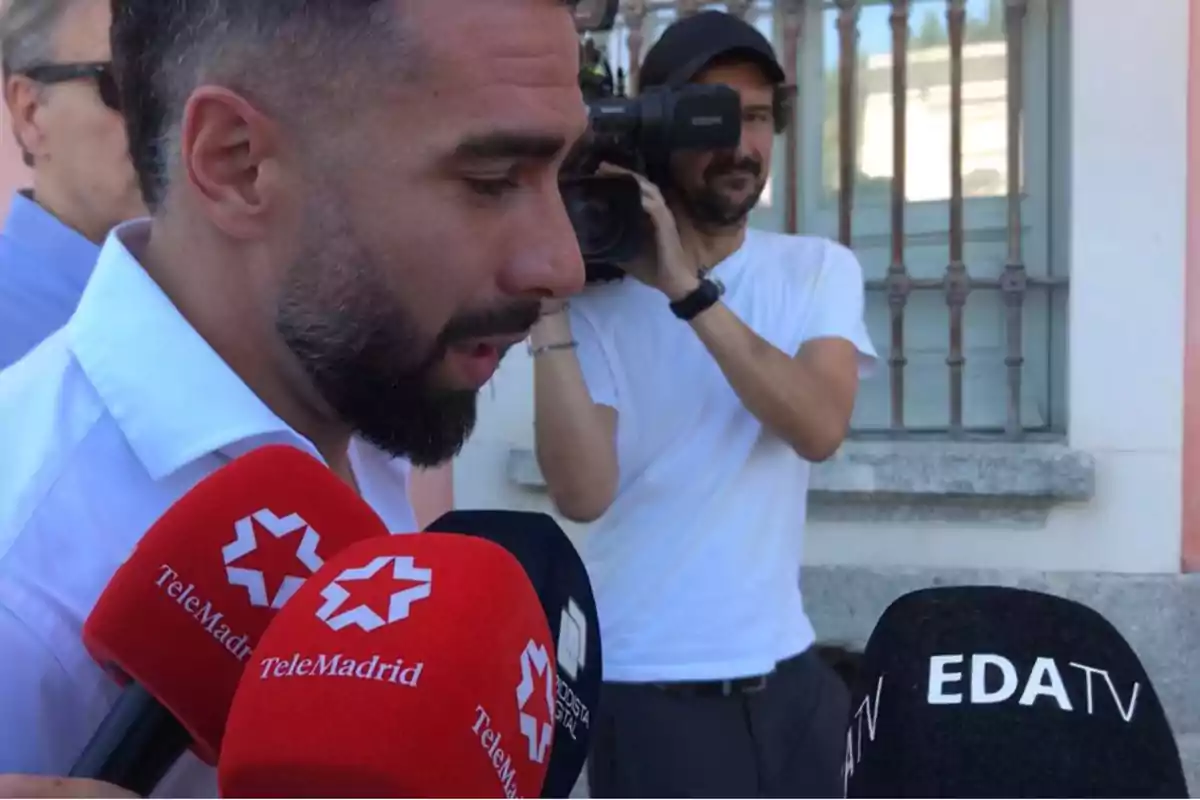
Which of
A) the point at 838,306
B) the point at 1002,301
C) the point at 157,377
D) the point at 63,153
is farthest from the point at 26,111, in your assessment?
the point at 1002,301

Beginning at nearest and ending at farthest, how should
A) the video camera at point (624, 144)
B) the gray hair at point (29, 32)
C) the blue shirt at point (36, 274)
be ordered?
the blue shirt at point (36, 274) < the gray hair at point (29, 32) < the video camera at point (624, 144)

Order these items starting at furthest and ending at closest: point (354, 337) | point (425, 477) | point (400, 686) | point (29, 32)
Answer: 1. point (425, 477)
2. point (29, 32)
3. point (354, 337)
4. point (400, 686)

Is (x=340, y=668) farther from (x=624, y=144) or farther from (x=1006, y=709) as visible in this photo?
(x=624, y=144)

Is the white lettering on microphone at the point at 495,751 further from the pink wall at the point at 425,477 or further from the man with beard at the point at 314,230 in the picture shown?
the pink wall at the point at 425,477

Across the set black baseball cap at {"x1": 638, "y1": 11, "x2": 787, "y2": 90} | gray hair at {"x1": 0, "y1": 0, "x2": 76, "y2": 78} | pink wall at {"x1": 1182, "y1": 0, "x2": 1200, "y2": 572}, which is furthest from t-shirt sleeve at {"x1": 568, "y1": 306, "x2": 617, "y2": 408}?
pink wall at {"x1": 1182, "y1": 0, "x2": 1200, "y2": 572}

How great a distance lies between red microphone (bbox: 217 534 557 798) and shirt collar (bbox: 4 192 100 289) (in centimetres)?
78

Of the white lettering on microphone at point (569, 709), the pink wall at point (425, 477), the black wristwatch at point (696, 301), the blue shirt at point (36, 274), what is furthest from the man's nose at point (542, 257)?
the pink wall at point (425, 477)

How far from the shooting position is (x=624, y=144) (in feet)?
5.11

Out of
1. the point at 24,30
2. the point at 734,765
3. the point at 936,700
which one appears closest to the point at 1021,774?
the point at 936,700

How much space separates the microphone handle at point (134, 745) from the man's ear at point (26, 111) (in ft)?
3.09

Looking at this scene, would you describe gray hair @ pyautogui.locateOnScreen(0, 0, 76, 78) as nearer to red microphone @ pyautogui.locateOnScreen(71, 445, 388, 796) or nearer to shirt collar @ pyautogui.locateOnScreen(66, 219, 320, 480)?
shirt collar @ pyautogui.locateOnScreen(66, 219, 320, 480)

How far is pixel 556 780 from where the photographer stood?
2.61 feet

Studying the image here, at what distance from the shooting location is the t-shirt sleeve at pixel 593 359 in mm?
1603

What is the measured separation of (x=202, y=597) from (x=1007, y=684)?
43 cm
